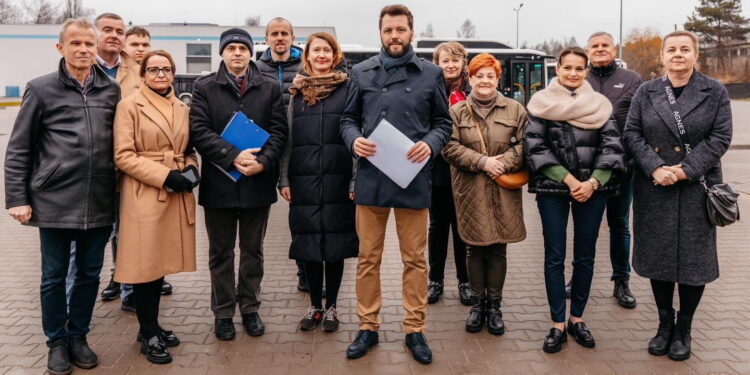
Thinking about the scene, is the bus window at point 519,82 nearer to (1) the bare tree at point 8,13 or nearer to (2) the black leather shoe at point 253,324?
(2) the black leather shoe at point 253,324

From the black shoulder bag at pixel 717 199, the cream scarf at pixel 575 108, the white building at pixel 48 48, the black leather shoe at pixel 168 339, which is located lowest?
the black leather shoe at pixel 168 339

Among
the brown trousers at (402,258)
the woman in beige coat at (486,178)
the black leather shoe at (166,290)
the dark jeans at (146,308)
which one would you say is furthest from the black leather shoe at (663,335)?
the black leather shoe at (166,290)

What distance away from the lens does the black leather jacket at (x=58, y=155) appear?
3.55 metres

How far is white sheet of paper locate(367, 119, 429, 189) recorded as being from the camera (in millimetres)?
3750

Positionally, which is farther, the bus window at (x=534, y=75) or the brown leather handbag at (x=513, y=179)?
the bus window at (x=534, y=75)

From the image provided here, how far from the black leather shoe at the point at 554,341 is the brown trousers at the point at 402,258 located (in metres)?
0.85

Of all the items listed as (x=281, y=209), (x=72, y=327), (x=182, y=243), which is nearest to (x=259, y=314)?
(x=182, y=243)

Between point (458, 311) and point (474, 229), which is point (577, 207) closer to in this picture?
point (474, 229)

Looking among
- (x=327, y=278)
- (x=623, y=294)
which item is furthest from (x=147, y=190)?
(x=623, y=294)

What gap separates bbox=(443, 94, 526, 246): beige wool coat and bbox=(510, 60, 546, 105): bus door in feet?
58.2

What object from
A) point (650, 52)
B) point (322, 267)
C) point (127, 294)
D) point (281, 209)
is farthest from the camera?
point (650, 52)

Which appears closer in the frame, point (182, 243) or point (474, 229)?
point (182, 243)

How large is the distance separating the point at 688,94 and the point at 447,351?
2346 mm

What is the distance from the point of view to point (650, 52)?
76.4m
